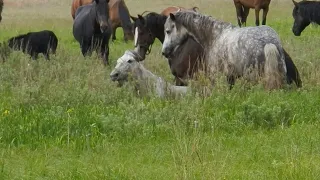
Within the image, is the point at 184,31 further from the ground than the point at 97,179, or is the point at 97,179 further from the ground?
the point at 184,31

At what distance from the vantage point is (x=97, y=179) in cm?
589

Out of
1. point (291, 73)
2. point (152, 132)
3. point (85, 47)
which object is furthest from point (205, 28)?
point (85, 47)

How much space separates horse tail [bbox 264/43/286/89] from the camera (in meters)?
10.2

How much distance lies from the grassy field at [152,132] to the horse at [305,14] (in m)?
8.01

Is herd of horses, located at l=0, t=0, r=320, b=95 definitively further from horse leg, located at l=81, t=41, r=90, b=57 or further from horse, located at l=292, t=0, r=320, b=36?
horse, located at l=292, t=0, r=320, b=36

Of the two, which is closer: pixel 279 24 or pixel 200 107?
pixel 200 107

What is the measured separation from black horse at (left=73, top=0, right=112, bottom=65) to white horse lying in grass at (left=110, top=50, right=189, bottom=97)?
4.36 m

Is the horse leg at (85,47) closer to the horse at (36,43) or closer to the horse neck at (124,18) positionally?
the horse at (36,43)

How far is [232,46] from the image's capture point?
35.8 feet

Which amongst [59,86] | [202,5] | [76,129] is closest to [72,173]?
[76,129]

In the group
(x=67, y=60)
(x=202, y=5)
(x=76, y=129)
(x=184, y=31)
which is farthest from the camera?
(x=202, y=5)

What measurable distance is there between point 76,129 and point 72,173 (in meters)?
1.84

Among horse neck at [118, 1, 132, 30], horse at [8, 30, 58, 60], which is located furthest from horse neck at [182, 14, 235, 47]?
horse neck at [118, 1, 132, 30]

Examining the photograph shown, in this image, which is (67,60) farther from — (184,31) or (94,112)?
(94,112)
